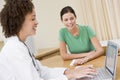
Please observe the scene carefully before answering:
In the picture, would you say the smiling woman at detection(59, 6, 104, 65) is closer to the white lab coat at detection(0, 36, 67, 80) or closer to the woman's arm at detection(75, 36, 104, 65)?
the woman's arm at detection(75, 36, 104, 65)

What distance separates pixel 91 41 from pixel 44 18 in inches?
74.7

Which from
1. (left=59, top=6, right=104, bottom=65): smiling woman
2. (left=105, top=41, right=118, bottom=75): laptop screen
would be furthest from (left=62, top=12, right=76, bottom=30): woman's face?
(left=105, top=41, right=118, bottom=75): laptop screen

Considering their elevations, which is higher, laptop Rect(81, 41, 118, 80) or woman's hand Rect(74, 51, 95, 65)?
laptop Rect(81, 41, 118, 80)

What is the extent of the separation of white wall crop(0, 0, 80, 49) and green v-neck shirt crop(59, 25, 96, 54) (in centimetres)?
163

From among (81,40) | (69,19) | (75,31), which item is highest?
(69,19)

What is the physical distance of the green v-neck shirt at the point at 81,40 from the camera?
264 cm

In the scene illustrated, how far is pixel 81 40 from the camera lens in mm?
2648

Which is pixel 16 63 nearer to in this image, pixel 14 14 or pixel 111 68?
pixel 14 14

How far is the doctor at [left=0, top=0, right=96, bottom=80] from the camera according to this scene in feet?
4.64

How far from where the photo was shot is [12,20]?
1.54 m

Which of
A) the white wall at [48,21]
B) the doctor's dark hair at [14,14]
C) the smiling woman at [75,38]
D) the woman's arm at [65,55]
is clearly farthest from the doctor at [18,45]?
the white wall at [48,21]

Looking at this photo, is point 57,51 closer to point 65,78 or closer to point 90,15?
point 90,15

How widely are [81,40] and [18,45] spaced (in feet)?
4.25

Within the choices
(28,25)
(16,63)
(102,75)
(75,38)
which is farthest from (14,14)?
(75,38)
